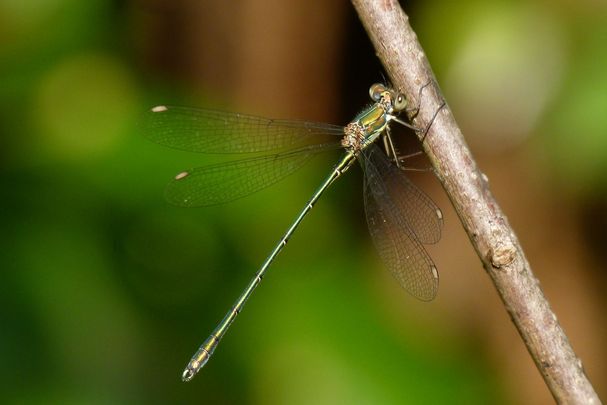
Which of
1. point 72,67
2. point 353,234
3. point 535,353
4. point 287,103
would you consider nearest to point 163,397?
point 353,234

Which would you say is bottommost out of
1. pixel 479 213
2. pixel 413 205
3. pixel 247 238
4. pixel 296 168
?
pixel 479 213

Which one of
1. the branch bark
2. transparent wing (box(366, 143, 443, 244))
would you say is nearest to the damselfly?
transparent wing (box(366, 143, 443, 244))

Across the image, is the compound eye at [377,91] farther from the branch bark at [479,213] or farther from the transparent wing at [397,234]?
the branch bark at [479,213]

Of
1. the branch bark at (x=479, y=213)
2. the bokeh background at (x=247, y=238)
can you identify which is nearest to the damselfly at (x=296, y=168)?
the bokeh background at (x=247, y=238)

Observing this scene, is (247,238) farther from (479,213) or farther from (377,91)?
(479,213)

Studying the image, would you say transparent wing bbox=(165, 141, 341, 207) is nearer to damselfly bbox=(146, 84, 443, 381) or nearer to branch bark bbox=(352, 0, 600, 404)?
damselfly bbox=(146, 84, 443, 381)

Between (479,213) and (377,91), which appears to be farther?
(377,91)

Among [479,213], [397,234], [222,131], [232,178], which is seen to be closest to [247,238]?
[232,178]

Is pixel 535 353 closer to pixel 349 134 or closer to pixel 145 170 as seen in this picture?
pixel 349 134
